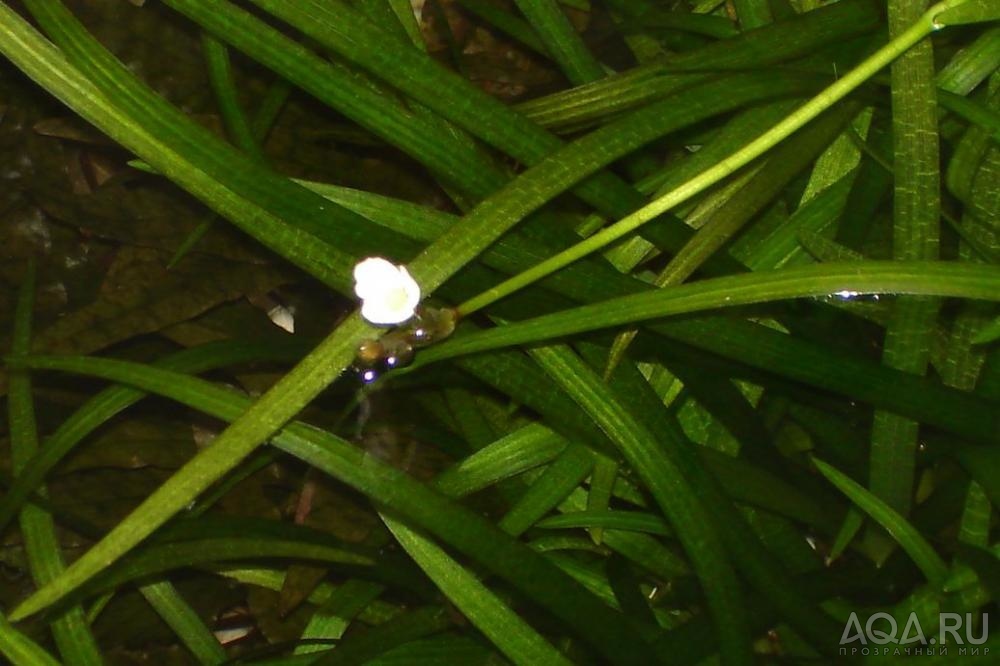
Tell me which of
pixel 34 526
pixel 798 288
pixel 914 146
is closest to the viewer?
pixel 798 288

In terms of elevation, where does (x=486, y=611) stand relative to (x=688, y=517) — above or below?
below

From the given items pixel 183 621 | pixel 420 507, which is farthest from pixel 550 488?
pixel 183 621

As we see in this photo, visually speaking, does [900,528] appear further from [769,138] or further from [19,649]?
[19,649]

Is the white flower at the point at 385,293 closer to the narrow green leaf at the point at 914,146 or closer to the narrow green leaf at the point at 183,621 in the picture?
the narrow green leaf at the point at 914,146

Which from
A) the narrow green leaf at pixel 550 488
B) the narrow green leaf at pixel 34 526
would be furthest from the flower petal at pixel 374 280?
the narrow green leaf at pixel 34 526

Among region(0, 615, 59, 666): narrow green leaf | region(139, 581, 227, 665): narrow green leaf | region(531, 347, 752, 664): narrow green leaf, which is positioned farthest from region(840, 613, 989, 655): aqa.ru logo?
region(0, 615, 59, 666): narrow green leaf

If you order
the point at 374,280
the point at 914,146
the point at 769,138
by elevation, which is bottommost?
the point at 374,280
